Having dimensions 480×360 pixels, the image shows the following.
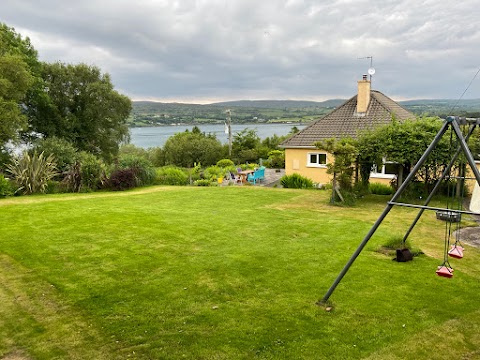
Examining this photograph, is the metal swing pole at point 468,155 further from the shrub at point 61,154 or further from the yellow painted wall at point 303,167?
the shrub at point 61,154

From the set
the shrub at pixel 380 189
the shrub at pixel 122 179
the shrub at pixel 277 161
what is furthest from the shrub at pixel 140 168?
the shrub at pixel 277 161

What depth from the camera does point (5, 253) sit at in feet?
28.0

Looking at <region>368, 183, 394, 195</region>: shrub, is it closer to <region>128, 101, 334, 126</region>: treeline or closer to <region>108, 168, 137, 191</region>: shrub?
<region>108, 168, 137, 191</region>: shrub

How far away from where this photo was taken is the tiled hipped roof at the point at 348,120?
23328 millimetres

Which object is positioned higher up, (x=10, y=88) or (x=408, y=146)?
(x=10, y=88)

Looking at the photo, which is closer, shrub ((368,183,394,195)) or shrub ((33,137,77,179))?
shrub ((368,183,394,195))

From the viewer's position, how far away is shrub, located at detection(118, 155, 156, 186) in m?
21.5

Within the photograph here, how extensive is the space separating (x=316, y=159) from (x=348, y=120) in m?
3.28

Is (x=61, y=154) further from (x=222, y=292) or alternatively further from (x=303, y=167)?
(x=222, y=292)

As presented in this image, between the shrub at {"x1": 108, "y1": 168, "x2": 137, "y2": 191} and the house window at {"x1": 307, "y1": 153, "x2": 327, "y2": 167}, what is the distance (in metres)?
11.1

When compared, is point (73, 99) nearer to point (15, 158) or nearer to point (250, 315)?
point (15, 158)

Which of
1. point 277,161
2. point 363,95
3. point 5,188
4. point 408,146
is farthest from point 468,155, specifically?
point 277,161

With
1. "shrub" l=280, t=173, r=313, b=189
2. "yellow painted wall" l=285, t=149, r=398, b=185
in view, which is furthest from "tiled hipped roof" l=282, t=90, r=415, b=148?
"shrub" l=280, t=173, r=313, b=189

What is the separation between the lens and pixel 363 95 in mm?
24375
